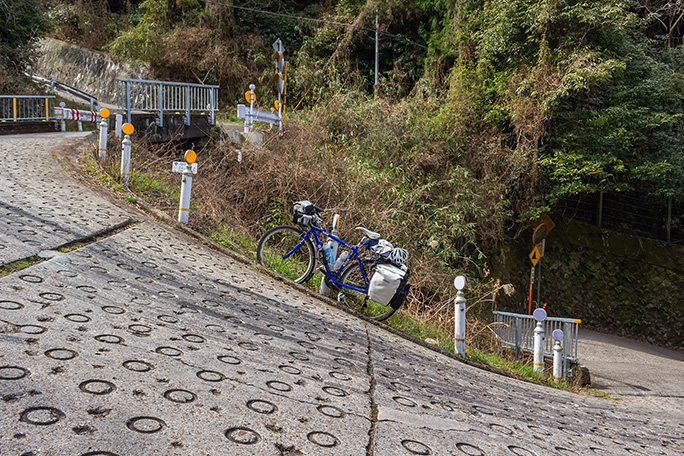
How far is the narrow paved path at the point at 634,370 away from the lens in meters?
9.44

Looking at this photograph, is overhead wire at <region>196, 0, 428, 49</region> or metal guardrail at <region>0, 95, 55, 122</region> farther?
overhead wire at <region>196, 0, 428, 49</region>

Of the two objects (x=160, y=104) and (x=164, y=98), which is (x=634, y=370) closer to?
(x=160, y=104)

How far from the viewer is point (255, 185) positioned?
1132 cm

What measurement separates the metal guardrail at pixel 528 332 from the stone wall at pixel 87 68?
2215 centimetres

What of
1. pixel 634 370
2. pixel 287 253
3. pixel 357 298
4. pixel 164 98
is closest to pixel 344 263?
pixel 357 298

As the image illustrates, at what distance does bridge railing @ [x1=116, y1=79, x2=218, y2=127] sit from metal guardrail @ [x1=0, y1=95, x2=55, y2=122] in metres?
2.99

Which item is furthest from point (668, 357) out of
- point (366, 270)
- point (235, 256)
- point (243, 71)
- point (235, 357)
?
point (243, 71)

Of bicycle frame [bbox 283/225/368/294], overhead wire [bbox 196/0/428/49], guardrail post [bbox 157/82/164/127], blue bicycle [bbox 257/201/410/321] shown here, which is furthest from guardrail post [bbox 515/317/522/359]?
overhead wire [bbox 196/0/428/49]

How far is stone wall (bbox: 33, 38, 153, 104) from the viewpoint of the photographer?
88.6 ft

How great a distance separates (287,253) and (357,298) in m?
1.26

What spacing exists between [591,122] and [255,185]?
9495mm

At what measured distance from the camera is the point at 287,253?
25.9 feet

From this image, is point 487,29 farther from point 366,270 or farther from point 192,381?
point 192,381

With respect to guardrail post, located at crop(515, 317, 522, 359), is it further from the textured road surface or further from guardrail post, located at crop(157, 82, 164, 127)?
guardrail post, located at crop(157, 82, 164, 127)
